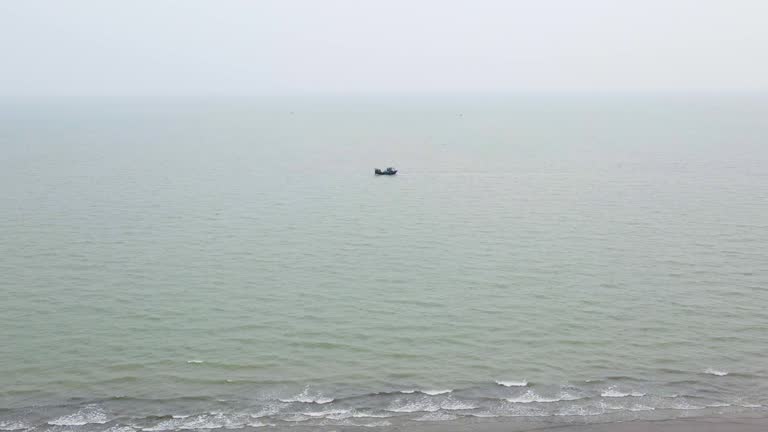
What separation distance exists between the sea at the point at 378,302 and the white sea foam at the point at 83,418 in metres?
0.10

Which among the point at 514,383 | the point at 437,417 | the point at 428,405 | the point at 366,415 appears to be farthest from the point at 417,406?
the point at 514,383

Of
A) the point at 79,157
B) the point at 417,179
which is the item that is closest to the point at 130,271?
the point at 417,179

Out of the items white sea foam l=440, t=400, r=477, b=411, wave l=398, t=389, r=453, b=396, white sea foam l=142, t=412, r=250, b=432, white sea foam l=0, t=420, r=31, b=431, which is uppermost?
wave l=398, t=389, r=453, b=396

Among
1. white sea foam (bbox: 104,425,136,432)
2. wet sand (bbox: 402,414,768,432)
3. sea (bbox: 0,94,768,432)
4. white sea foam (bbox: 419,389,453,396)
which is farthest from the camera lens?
white sea foam (bbox: 419,389,453,396)

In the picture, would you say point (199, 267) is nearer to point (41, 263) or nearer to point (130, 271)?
point (130, 271)

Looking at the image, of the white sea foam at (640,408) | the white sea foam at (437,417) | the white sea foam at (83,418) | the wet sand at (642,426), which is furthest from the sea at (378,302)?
the wet sand at (642,426)

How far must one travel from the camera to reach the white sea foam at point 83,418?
32594 millimetres

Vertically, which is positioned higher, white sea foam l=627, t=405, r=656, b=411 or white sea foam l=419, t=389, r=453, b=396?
white sea foam l=627, t=405, r=656, b=411

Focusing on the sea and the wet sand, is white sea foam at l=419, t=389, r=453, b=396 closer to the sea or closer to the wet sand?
the sea

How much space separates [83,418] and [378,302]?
20.4 m

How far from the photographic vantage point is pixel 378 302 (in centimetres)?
4834

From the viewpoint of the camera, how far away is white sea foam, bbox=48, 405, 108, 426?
107 feet

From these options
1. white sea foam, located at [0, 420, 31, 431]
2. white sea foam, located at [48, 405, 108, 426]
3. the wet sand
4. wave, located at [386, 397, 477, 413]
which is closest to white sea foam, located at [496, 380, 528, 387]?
wave, located at [386, 397, 477, 413]

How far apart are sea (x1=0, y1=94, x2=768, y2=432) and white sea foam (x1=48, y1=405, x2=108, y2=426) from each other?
0.31ft
